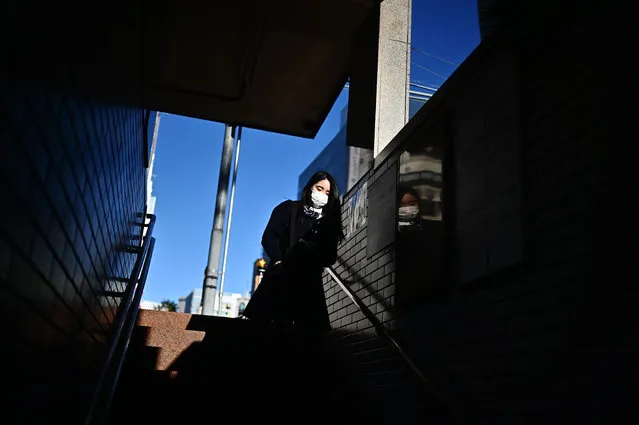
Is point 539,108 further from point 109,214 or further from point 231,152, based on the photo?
point 231,152

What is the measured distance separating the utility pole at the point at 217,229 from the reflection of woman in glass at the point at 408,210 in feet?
13.0

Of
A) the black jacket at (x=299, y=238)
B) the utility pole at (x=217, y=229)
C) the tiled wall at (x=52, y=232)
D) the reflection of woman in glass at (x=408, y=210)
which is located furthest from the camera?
the utility pole at (x=217, y=229)

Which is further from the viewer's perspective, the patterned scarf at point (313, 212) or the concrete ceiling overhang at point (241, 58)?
the patterned scarf at point (313, 212)

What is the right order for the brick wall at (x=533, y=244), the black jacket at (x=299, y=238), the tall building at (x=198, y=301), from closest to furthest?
1. the brick wall at (x=533, y=244)
2. the black jacket at (x=299, y=238)
3. the tall building at (x=198, y=301)

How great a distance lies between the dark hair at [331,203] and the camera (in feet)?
15.8

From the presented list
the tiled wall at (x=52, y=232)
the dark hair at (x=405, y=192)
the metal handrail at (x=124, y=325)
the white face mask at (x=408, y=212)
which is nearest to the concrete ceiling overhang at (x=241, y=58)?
the tiled wall at (x=52, y=232)

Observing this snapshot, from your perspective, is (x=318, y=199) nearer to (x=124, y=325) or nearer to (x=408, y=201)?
(x=408, y=201)

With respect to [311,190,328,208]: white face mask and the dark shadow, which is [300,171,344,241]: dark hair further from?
the dark shadow

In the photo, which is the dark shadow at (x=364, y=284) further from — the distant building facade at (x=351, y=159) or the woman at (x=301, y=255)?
the distant building facade at (x=351, y=159)

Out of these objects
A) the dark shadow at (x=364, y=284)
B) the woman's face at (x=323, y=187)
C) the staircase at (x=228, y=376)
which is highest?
the woman's face at (x=323, y=187)

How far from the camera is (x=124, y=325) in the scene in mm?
2988

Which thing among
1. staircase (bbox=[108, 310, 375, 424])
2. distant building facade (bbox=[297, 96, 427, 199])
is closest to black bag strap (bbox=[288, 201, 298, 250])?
staircase (bbox=[108, 310, 375, 424])

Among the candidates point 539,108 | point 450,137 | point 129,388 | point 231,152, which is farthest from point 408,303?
point 231,152

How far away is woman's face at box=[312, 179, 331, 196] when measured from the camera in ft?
16.2
